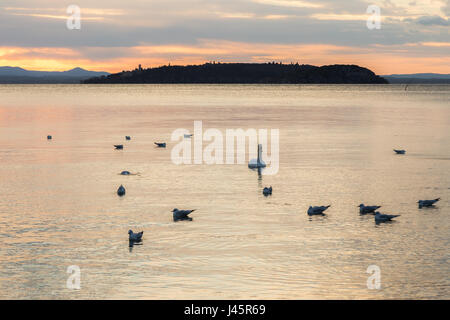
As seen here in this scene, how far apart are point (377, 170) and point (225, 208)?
49.9ft

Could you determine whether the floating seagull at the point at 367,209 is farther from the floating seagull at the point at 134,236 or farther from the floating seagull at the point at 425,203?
the floating seagull at the point at 134,236

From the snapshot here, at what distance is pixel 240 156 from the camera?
158ft

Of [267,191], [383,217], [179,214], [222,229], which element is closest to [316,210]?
[383,217]

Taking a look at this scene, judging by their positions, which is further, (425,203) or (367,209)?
(425,203)

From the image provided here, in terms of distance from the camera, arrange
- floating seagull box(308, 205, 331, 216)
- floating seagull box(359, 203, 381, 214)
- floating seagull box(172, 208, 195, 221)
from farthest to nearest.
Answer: floating seagull box(359, 203, 381, 214) < floating seagull box(308, 205, 331, 216) < floating seagull box(172, 208, 195, 221)

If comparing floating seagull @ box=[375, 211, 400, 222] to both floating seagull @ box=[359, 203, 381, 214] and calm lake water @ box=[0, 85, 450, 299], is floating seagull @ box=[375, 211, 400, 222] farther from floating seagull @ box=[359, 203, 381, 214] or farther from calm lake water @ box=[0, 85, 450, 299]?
floating seagull @ box=[359, 203, 381, 214]

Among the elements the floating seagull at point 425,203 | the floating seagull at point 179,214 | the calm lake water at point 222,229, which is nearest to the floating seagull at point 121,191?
the calm lake water at point 222,229

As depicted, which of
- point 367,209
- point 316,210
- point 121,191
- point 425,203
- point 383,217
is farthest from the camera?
point 121,191

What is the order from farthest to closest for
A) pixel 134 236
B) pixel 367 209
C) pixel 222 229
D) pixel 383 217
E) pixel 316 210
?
1. pixel 367 209
2. pixel 316 210
3. pixel 383 217
4. pixel 222 229
5. pixel 134 236

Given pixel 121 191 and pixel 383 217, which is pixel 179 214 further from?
pixel 383 217

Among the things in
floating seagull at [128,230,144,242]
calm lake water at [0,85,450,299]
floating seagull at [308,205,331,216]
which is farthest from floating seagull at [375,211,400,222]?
floating seagull at [128,230,144,242]

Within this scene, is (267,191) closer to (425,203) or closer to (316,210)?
(316,210)
